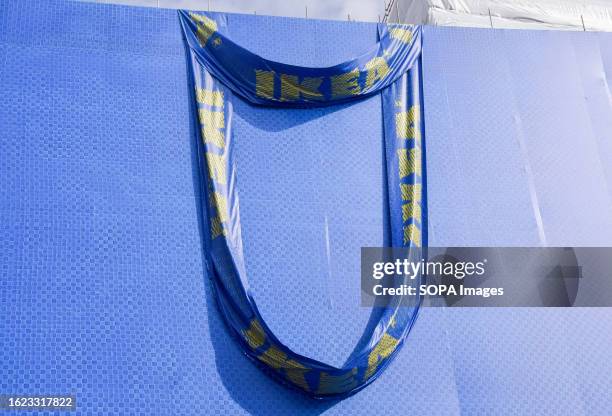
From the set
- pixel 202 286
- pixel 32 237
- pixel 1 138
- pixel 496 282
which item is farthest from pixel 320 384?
pixel 1 138

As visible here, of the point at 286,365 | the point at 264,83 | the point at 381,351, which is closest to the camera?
the point at 286,365

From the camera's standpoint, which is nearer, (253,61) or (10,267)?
(10,267)

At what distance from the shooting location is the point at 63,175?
20.9 ft

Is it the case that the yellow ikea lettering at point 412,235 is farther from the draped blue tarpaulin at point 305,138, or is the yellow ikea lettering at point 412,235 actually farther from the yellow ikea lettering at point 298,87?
the yellow ikea lettering at point 298,87

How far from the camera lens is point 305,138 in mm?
7020

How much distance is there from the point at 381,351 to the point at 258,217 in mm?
1505

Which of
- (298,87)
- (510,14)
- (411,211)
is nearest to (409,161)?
(411,211)

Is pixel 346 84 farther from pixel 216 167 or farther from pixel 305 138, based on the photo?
pixel 216 167

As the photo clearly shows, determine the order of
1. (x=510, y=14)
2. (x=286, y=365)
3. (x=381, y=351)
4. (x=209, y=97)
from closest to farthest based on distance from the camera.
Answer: (x=286, y=365), (x=381, y=351), (x=209, y=97), (x=510, y=14)

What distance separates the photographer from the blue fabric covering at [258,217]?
604cm

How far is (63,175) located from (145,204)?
692 millimetres

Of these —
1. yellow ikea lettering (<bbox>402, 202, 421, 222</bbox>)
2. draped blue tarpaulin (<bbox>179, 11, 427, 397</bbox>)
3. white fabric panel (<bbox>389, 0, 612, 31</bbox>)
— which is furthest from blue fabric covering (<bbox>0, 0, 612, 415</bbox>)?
white fabric panel (<bbox>389, 0, 612, 31</bbox>)

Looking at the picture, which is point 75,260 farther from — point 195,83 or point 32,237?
point 195,83

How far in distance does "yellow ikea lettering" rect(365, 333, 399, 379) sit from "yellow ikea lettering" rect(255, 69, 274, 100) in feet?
7.68
